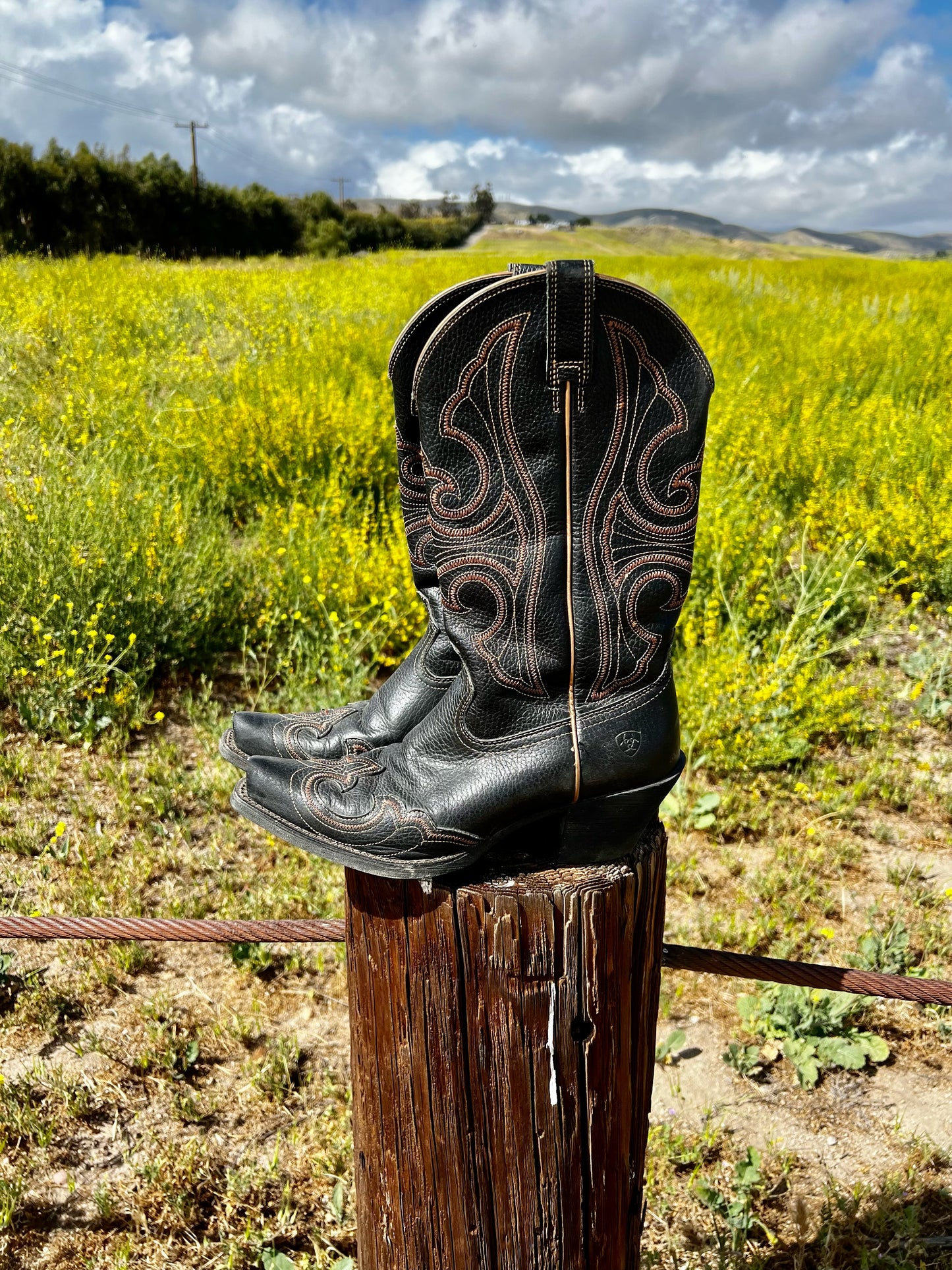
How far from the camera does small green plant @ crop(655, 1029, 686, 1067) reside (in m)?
2.06

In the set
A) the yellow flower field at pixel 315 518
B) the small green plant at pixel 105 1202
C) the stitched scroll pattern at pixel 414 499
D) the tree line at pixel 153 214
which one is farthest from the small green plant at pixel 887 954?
the tree line at pixel 153 214

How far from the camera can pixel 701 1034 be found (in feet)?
7.31

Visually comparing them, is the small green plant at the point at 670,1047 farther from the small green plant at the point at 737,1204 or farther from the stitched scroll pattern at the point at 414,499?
the stitched scroll pattern at the point at 414,499

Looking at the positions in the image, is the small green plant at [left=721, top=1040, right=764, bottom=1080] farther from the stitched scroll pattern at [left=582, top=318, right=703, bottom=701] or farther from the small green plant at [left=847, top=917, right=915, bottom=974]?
the stitched scroll pattern at [left=582, top=318, right=703, bottom=701]

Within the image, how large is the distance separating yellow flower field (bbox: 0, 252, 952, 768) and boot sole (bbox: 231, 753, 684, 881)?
207 cm

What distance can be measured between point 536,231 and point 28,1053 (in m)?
47.2

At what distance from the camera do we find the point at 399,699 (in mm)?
1478

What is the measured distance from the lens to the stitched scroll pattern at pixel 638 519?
A: 968mm

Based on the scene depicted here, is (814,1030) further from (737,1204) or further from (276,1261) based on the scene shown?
(276,1261)

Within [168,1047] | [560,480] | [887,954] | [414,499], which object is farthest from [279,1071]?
[560,480]

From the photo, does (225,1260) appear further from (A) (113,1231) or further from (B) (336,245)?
(B) (336,245)

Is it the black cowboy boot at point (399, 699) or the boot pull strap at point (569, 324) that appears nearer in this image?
the boot pull strap at point (569, 324)

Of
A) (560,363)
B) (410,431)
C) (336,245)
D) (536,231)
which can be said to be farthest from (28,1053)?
(536,231)

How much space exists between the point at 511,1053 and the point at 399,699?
0.61 metres
